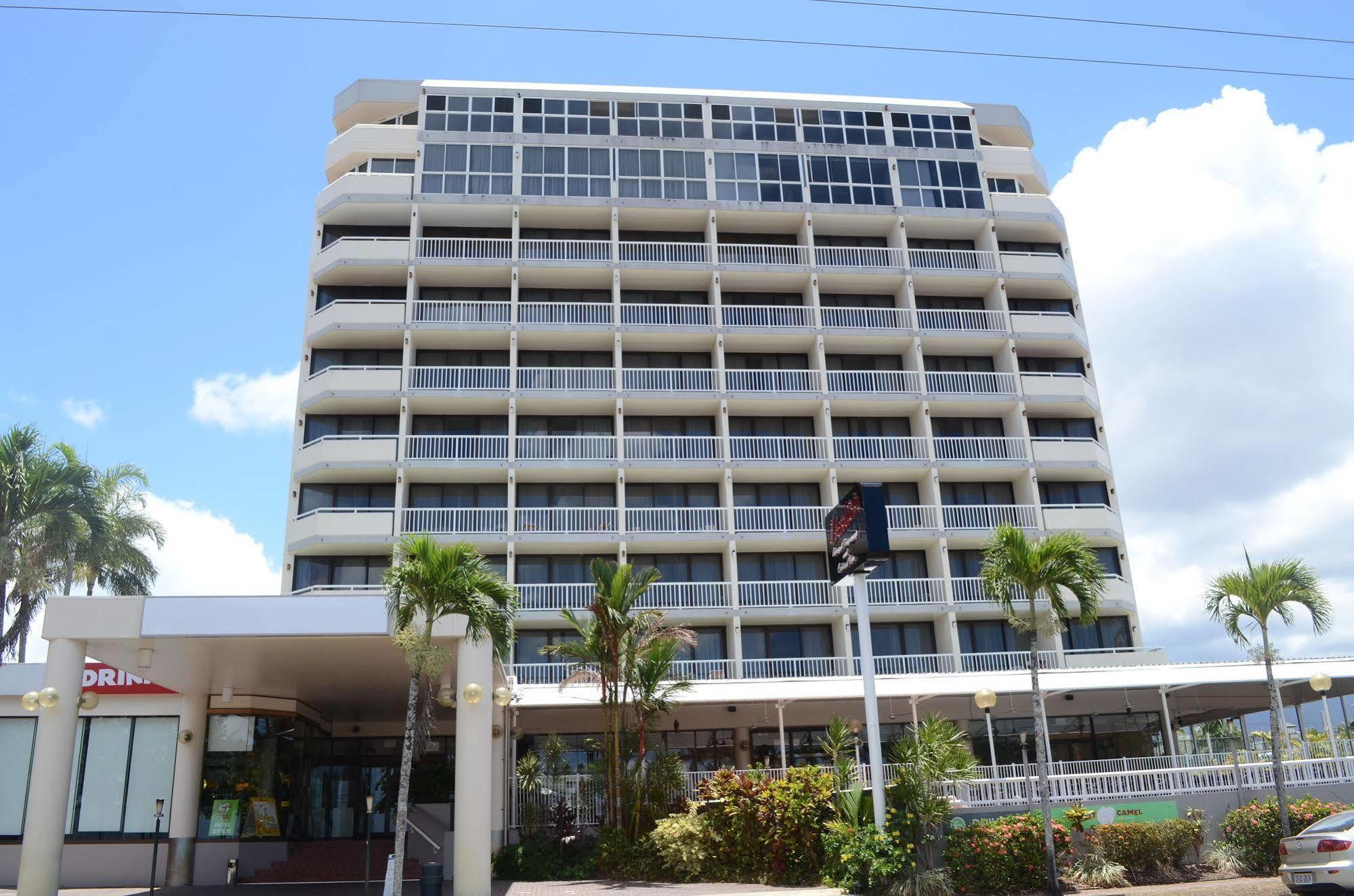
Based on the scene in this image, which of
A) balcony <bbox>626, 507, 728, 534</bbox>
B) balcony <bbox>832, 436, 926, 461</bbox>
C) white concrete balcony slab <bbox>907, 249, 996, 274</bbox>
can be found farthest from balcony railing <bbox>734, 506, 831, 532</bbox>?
white concrete balcony slab <bbox>907, 249, 996, 274</bbox>

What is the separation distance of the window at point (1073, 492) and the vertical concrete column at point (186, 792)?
3044 centimetres

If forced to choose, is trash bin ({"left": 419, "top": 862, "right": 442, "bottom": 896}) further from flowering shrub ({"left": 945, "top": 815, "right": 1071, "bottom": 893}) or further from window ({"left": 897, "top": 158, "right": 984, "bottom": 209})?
window ({"left": 897, "top": 158, "right": 984, "bottom": 209})

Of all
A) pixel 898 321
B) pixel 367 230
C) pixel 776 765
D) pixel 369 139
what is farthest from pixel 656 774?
pixel 369 139

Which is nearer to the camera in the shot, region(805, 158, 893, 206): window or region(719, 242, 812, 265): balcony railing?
region(719, 242, 812, 265): balcony railing

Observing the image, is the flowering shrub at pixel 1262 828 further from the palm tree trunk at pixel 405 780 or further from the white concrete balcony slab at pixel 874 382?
the white concrete balcony slab at pixel 874 382

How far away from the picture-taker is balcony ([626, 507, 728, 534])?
1471 inches

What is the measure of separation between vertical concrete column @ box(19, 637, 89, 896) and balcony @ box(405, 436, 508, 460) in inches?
733

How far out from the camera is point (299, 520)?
36.1 metres

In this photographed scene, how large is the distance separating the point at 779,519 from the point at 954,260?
13585 mm

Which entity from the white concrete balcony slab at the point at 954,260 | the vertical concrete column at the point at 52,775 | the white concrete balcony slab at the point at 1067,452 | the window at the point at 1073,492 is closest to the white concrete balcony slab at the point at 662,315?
the white concrete balcony slab at the point at 954,260

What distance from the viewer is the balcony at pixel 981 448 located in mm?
39938

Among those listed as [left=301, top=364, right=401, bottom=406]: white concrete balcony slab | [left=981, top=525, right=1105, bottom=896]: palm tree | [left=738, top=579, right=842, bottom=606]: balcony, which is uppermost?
[left=301, top=364, right=401, bottom=406]: white concrete balcony slab

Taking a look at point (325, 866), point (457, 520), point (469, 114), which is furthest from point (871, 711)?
point (469, 114)

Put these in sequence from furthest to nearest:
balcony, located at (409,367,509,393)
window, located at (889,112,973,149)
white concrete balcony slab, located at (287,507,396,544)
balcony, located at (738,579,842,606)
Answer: window, located at (889,112,973,149) → balcony, located at (409,367,509,393) → balcony, located at (738,579,842,606) → white concrete balcony slab, located at (287,507,396,544)
